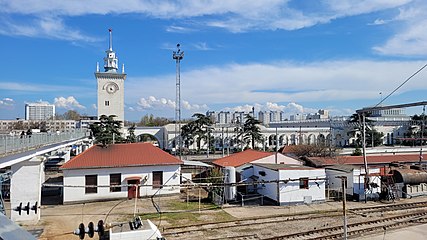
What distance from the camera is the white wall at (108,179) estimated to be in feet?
72.2

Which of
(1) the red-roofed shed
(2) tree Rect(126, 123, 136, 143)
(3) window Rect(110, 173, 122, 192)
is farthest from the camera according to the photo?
(2) tree Rect(126, 123, 136, 143)

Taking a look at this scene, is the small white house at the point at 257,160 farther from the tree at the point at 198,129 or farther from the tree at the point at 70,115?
the tree at the point at 70,115

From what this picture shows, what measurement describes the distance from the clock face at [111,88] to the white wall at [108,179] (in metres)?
38.0

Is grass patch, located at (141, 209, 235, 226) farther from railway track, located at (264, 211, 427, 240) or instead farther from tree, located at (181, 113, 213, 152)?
tree, located at (181, 113, 213, 152)

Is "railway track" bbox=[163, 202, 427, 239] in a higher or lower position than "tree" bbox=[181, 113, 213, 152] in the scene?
lower

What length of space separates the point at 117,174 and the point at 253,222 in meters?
10.6

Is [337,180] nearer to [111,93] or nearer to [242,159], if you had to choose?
[242,159]

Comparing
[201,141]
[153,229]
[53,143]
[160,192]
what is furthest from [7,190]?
[201,141]

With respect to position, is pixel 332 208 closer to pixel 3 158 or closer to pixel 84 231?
pixel 84 231

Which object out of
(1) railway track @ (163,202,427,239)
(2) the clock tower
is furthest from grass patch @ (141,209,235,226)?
(2) the clock tower

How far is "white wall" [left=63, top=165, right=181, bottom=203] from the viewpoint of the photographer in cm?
2202

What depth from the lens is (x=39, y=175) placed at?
17.5 meters

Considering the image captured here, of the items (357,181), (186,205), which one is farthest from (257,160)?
(186,205)

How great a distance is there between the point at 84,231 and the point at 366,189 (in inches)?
818
